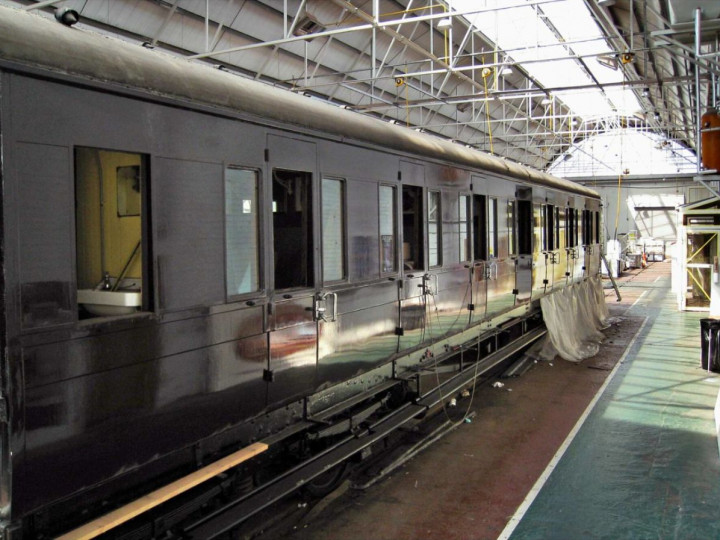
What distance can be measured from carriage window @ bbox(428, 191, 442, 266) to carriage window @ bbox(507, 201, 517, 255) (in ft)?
9.57

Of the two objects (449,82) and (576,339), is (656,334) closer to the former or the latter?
(576,339)

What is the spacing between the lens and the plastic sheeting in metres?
11.4

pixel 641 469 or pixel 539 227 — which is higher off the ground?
pixel 539 227

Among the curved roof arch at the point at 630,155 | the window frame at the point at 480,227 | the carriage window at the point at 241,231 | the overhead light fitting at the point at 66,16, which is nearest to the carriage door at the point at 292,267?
the carriage window at the point at 241,231

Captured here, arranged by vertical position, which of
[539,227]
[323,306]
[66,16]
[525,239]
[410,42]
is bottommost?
[323,306]

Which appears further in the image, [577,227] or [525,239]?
[577,227]

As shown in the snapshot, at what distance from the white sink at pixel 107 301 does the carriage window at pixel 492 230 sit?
6.12 meters

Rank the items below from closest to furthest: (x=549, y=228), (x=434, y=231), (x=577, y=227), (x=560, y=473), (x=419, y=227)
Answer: (x=560, y=473) → (x=419, y=227) → (x=434, y=231) → (x=549, y=228) → (x=577, y=227)

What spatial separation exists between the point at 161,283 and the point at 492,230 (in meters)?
6.17

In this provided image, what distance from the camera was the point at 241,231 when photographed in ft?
13.4

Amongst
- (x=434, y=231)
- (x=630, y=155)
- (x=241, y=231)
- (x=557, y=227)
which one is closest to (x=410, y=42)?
(x=557, y=227)

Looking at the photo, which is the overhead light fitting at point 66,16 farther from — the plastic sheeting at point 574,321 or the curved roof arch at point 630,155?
the curved roof arch at point 630,155

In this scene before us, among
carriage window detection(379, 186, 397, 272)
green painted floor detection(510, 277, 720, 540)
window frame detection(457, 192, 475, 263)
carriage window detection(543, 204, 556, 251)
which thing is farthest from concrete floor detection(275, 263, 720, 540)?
carriage window detection(543, 204, 556, 251)

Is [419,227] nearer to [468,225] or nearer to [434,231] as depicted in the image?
[434,231]
